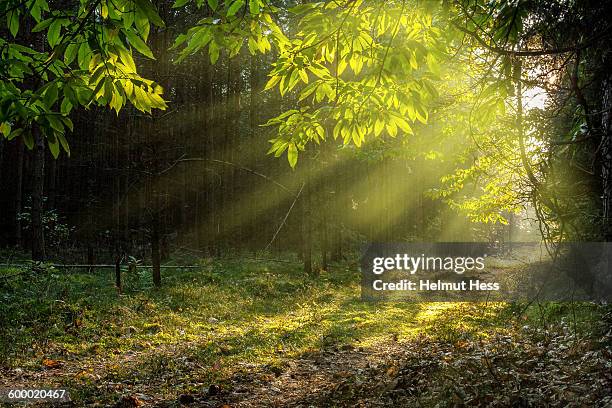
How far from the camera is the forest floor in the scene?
20.0 ft

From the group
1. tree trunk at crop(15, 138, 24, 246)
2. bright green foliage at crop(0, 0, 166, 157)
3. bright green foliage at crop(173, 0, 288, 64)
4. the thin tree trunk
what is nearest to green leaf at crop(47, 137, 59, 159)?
bright green foliage at crop(0, 0, 166, 157)

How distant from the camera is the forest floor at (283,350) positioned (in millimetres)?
6086

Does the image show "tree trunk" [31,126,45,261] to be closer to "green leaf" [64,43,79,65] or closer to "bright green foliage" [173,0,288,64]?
"green leaf" [64,43,79,65]

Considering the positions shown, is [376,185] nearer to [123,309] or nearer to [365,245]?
[365,245]

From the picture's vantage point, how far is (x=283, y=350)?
9281mm

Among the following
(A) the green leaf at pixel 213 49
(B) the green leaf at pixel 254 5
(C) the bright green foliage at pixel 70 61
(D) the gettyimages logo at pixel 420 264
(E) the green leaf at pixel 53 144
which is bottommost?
(D) the gettyimages logo at pixel 420 264

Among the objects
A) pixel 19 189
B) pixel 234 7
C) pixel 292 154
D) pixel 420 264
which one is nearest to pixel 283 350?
pixel 292 154

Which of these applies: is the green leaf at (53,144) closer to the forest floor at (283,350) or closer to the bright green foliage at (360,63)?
the bright green foliage at (360,63)

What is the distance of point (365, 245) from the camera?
32.9 meters

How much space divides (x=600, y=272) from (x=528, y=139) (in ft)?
11.1

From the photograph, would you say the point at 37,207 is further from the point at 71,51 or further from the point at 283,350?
the point at 71,51

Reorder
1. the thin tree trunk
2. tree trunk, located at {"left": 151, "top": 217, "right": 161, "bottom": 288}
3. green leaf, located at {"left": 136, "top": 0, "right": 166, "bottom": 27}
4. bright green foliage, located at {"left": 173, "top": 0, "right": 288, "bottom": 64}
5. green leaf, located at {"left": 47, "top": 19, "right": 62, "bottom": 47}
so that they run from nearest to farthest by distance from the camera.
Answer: green leaf, located at {"left": 136, "top": 0, "right": 166, "bottom": 27} < green leaf, located at {"left": 47, "top": 19, "right": 62, "bottom": 47} < bright green foliage, located at {"left": 173, "top": 0, "right": 288, "bottom": 64} < tree trunk, located at {"left": 151, "top": 217, "right": 161, "bottom": 288} < the thin tree trunk

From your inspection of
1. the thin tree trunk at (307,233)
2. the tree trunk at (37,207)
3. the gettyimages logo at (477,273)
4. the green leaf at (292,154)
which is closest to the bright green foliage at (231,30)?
the green leaf at (292,154)

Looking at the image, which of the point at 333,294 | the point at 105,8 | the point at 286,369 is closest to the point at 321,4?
the point at 105,8
